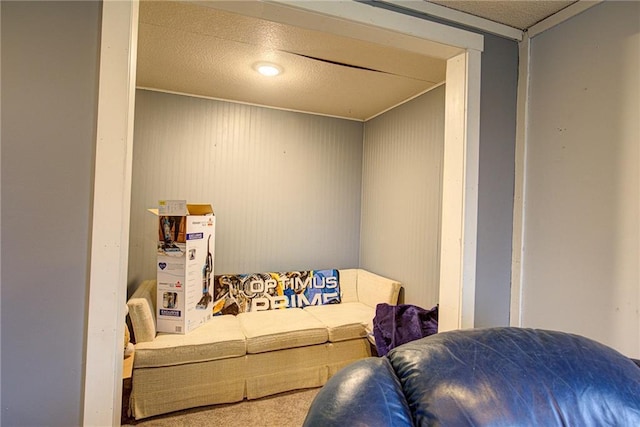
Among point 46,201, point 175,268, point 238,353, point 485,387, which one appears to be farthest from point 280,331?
point 485,387

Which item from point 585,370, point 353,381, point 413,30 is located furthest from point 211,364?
point 413,30

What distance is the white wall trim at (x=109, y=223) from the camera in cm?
109

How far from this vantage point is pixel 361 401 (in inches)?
27.8

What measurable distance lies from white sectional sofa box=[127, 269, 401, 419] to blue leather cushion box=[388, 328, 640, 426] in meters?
1.75

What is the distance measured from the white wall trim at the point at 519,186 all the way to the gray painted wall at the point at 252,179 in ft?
6.56

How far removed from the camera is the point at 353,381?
76 centimetres

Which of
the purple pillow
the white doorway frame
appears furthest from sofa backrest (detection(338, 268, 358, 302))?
the white doorway frame

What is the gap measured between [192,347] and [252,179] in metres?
1.64

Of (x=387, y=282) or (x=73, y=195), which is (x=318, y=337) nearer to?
(x=387, y=282)

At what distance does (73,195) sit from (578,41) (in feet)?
7.35

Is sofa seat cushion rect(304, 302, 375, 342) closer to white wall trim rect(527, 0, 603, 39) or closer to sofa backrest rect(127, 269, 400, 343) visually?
sofa backrest rect(127, 269, 400, 343)

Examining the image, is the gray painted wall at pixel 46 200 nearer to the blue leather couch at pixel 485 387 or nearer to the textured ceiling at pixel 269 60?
the textured ceiling at pixel 269 60

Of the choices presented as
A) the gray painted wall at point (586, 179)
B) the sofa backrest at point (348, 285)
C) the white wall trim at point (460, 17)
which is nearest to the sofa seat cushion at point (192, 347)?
the sofa backrest at point (348, 285)

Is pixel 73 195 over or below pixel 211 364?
over
